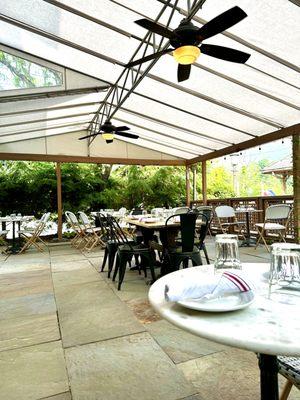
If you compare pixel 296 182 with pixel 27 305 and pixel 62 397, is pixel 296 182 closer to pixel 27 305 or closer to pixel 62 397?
pixel 27 305

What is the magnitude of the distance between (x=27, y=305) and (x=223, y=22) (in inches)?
142

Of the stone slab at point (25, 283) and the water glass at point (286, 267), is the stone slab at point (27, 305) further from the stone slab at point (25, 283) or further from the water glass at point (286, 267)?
the water glass at point (286, 267)

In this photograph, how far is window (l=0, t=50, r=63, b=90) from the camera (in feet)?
17.2

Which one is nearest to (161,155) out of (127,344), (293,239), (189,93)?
(189,93)

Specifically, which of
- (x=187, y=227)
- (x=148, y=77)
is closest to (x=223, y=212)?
(x=148, y=77)

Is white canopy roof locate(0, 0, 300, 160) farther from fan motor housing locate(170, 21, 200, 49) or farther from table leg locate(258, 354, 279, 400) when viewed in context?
table leg locate(258, 354, 279, 400)

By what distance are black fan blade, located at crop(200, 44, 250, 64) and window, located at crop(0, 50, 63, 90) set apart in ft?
12.6

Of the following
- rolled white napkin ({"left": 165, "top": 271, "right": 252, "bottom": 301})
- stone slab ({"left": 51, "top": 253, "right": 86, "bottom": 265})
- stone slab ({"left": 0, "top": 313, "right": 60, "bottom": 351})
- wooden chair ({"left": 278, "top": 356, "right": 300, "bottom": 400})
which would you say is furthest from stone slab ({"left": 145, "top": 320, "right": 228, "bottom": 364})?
stone slab ({"left": 51, "top": 253, "right": 86, "bottom": 265})

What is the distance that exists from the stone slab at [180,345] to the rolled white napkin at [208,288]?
1349mm

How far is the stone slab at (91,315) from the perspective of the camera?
238 centimetres

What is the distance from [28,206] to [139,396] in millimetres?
9296

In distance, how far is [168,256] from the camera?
359 centimetres

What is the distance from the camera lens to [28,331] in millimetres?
2506

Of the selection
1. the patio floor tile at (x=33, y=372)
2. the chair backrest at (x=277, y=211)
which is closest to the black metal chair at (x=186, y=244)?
the patio floor tile at (x=33, y=372)
